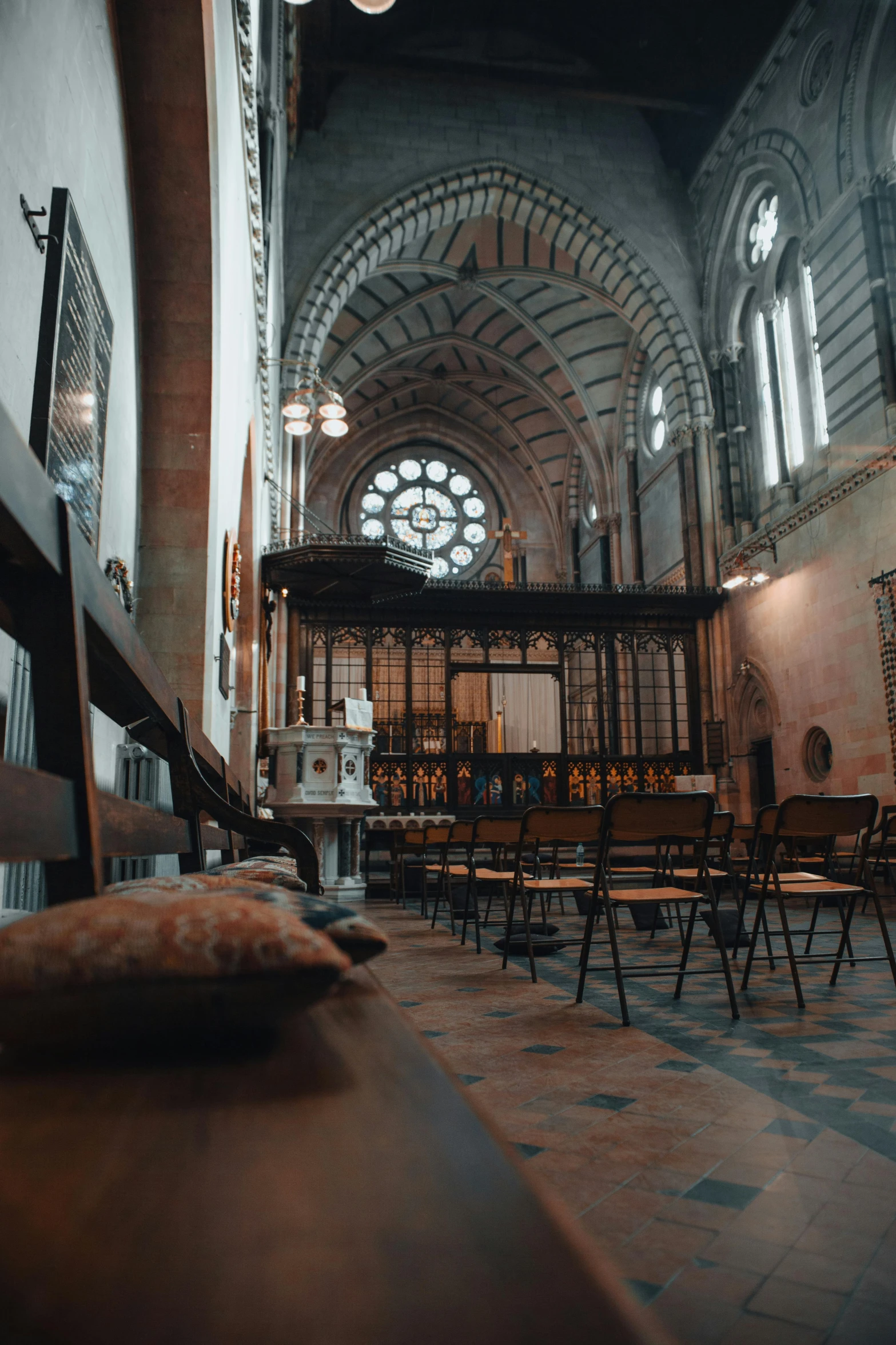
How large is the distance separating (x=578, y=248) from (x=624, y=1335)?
18575mm

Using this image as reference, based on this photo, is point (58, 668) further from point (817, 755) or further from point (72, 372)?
point (817, 755)

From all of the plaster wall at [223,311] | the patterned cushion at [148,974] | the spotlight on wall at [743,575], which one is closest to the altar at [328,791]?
the plaster wall at [223,311]

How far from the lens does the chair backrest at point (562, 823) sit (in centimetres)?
448

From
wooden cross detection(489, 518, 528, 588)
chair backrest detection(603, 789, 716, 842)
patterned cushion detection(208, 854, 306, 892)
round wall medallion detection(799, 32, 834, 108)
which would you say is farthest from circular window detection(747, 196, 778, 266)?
patterned cushion detection(208, 854, 306, 892)

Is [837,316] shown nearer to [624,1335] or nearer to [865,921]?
[865,921]

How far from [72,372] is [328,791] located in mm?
6202

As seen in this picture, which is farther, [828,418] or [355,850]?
[828,418]

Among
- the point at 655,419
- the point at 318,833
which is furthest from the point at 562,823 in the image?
the point at 655,419

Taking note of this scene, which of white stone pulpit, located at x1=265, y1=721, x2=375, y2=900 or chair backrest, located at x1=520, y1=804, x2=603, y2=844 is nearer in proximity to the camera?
A: chair backrest, located at x1=520, y1=804, x2=603, y2=844

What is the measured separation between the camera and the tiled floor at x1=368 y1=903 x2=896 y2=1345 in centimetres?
131

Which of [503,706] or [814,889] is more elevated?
[503,706]

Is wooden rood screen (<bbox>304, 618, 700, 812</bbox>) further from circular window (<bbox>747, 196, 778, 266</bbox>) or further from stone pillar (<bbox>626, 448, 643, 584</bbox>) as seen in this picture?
circular window (<bbox>747, 196, 778, 266</bbox>)

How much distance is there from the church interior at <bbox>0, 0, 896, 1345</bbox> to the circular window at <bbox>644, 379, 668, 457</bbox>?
0.11 metres

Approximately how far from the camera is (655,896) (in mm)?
3678
